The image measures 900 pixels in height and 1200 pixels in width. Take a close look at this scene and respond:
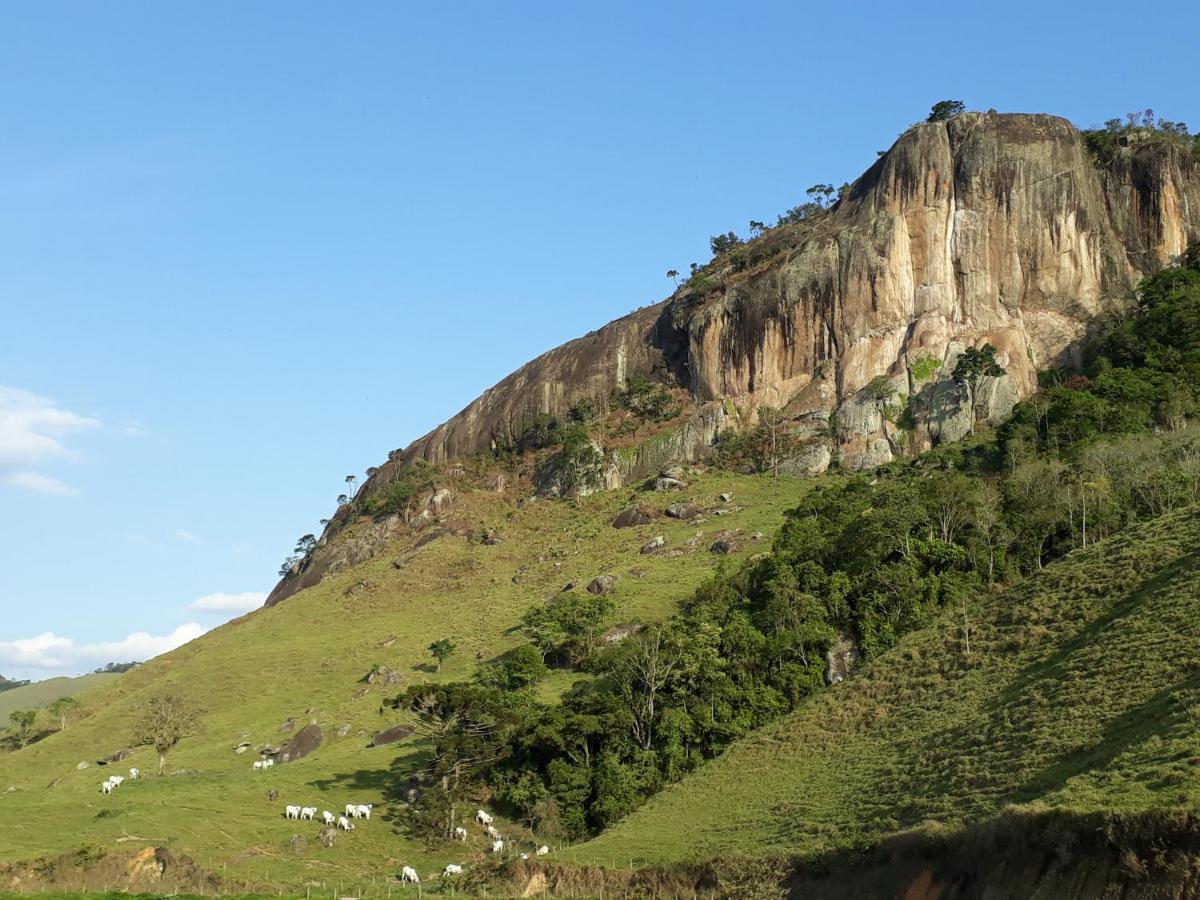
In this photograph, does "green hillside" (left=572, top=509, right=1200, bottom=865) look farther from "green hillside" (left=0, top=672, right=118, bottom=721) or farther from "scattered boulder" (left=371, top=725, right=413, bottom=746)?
"green hillside" (left=0, top=672, right=118, bottom=721)

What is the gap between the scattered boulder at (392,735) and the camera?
63531 millimetres

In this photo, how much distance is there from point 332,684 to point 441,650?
7611 mm

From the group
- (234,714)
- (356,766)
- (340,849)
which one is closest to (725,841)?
(340,849)

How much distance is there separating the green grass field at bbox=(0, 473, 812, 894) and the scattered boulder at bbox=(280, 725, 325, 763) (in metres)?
0.79

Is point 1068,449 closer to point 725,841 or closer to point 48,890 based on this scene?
point 725,841

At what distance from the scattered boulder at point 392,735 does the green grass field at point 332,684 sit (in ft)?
5.27

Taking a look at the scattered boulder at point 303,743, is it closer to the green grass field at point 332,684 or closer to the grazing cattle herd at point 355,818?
the green grass field at point 332,684

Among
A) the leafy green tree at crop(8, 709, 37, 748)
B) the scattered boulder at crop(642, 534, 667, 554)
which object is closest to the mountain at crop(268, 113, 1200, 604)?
the scattered boulder at crop(642, 534, 667, 554)

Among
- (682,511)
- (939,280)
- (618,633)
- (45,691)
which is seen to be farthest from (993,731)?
(45,691)

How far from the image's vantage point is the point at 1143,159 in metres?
112

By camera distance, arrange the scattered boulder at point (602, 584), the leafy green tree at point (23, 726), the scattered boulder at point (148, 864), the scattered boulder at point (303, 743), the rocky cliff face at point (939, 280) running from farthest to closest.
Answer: the rocky cliff face at point (939, 280) → the leafy green tree at point (23, 726) → the scattered boulder at point (602, 584) → the scattered boulder at point (303, 743) → the scattered boulder at point (148, 864)

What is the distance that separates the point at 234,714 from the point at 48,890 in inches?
1508

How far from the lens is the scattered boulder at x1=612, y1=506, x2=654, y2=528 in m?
99.3

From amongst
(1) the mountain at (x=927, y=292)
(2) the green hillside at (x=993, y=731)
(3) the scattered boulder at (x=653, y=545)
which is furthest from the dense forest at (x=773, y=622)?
(1) the mountain at (x=927, y=292)
